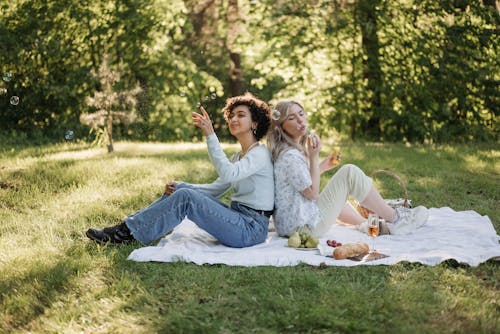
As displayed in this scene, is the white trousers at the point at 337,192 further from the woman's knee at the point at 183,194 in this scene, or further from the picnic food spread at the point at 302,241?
the woman's knee at the point at 183,194

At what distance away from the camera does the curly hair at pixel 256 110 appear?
14.6 ft

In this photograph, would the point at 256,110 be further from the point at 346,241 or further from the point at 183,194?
the point at 346,241

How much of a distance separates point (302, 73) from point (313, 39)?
70 centimetres

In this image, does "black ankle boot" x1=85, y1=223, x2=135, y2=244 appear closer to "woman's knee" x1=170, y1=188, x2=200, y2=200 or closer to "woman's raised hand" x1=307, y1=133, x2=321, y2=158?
"woman's knee" x1=170, y1=188, x2=200, y2=200

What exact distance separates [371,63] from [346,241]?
25.2ft

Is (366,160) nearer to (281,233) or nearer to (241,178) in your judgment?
(281,233)

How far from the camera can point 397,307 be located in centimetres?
311

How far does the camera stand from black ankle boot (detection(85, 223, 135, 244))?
436 cm

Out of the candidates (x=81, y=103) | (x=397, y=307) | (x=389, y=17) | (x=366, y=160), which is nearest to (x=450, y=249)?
(x=397, y=307)

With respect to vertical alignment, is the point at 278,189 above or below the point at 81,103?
below

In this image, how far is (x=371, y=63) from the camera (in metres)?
11.6

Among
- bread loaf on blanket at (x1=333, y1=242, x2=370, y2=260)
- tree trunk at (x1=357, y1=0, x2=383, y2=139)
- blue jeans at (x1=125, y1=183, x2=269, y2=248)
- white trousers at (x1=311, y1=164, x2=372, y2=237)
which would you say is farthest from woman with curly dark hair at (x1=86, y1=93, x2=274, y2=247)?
tree trunk at (x1=357, y1=0, x2=383, y2=139)

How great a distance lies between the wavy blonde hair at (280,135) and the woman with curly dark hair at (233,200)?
0.07 metres

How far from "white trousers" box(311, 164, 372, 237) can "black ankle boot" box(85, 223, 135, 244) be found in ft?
4.73
